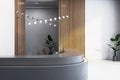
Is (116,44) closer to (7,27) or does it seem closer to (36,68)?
(7,27)

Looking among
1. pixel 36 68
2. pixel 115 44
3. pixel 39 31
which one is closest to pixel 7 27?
pixel 36 68

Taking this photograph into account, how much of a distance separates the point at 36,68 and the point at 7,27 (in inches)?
67.6

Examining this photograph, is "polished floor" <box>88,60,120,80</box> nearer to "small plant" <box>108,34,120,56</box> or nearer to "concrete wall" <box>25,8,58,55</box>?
"small plant" <box>108,34,120,56</box>

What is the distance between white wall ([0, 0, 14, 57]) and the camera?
3043 mm

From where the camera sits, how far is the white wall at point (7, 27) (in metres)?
3.04

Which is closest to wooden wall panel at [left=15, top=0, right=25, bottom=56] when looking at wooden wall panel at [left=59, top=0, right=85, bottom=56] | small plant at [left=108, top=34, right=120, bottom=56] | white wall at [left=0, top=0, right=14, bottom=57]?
white wall at [left=0, top=0, right=14, bottom=57]

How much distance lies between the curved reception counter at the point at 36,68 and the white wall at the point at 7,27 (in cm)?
121

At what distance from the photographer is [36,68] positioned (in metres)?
1.73

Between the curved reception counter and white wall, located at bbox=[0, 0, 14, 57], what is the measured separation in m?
1.21

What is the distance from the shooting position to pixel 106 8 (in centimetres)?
1028

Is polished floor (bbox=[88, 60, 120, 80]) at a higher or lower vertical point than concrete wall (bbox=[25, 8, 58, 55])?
lower

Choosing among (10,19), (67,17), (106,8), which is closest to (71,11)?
(67,17)

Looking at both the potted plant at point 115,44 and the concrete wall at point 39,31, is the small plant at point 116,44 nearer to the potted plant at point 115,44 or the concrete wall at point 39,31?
the potted plant at point 115,44

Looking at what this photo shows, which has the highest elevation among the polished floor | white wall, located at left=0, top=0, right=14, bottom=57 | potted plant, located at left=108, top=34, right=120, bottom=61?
white wall, located at left=0, top=0, right=14, bottom=57
